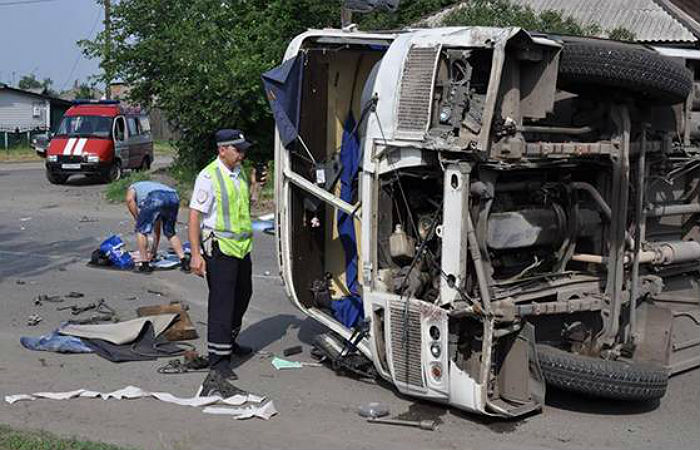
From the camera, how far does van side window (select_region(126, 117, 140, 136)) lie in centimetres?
2468

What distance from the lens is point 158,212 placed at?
33.7 feet

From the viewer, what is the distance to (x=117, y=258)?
10.7 metres

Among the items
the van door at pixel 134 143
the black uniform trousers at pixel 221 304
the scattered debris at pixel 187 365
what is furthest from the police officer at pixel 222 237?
the van door at pixel 134 143

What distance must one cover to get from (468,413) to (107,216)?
38.8 feet

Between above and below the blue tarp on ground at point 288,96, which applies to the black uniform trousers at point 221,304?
below

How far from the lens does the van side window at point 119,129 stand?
78.2 feet

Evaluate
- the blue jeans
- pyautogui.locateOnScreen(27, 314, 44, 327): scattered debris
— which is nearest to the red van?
the blue jeans

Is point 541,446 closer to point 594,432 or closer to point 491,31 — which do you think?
point 594,432

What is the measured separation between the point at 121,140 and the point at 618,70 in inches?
797

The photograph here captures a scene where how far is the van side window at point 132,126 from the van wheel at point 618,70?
20.5m

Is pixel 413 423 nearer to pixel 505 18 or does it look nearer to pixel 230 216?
pixel 230 216

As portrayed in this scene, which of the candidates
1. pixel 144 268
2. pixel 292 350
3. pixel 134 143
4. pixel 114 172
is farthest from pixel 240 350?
pixel 134 143

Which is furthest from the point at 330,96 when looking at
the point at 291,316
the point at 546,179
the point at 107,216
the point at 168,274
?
the point at 107,216

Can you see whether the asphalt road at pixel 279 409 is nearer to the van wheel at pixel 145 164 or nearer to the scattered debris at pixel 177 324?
the scattered debris at pixel 177 324
